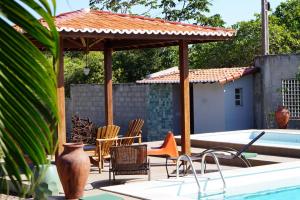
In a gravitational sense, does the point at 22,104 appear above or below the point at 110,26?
below

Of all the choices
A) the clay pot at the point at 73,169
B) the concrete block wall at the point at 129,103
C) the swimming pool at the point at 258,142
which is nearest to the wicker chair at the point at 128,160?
the clay pot at the point at 73,169

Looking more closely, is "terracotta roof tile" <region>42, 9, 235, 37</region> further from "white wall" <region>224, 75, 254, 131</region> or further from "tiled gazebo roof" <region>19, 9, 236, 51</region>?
Answer: "white wall" <region>224, 75, 254, 131</region>

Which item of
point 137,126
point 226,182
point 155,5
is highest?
point 155,5

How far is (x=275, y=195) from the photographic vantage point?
9.78 meters

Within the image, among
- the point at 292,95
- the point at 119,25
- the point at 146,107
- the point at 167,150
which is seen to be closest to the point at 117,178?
the point at 167,150

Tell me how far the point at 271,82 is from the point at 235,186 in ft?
45.4

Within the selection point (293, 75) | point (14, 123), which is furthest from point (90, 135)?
point (14, 123)

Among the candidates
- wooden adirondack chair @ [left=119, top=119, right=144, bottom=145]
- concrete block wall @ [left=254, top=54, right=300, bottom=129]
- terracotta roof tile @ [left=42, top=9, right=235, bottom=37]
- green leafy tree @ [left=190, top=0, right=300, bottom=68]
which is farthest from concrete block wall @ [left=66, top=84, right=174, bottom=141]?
wooden adirondack chair @ [left=119, top=119, right=144, bottom=145]

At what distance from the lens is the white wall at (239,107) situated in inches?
887

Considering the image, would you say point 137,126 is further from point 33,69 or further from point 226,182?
point 33,69

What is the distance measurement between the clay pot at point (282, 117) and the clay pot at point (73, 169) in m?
14.2

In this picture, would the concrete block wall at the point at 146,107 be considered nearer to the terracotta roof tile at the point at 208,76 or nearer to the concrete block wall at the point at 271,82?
the terracotta roof tile at the point at 208,76

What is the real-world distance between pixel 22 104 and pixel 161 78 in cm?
2251

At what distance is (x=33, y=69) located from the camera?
1.19m
